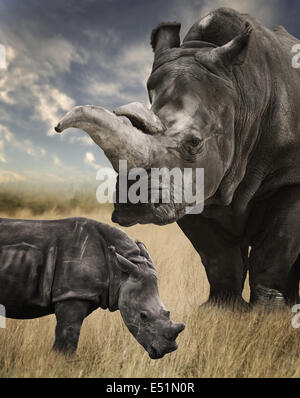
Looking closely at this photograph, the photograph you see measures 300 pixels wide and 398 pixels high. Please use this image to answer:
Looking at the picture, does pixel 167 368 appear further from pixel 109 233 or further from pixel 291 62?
pixel 291 62

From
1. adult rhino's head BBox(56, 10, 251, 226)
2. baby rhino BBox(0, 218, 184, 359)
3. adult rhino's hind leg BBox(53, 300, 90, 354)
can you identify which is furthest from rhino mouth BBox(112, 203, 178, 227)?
adult rhino's hind leg BBox(53, 300, 90, 354)

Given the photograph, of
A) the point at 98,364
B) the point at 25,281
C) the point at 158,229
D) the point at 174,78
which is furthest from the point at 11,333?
the point at 158,229

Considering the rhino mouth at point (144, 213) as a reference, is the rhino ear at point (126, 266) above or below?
below

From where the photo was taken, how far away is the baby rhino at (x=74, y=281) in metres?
3.19

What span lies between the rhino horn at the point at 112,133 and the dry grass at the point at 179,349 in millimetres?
1063

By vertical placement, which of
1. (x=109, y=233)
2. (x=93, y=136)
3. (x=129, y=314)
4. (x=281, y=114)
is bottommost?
(x=129, y=314)

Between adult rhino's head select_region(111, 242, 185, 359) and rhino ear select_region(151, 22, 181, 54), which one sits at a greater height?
rhino ear select_region(151, 22, 181, 54)

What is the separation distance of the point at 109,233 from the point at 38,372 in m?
0.93

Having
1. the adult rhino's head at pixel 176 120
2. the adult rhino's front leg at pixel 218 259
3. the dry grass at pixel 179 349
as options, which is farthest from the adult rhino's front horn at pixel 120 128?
the adult rhino's front leg at pixel 218 259

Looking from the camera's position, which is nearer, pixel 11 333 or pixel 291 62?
pixel 11 333

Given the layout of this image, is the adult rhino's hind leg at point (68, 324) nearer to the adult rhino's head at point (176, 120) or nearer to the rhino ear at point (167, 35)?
the adult rhino's head at point (176, 120)

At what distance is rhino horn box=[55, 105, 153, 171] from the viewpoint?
119 inches

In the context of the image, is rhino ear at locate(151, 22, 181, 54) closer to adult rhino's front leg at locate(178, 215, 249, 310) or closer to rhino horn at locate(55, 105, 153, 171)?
rhino horn at locate(55, 105, 153, 171)

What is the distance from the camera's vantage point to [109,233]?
3451mm
